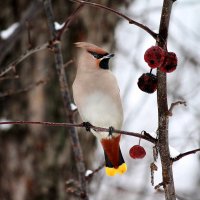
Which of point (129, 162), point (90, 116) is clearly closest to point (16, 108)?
point (90, 116)

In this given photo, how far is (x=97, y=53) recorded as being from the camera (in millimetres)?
2262

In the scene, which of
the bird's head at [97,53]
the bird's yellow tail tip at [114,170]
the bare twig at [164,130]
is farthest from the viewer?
the bird's head at [97,53]

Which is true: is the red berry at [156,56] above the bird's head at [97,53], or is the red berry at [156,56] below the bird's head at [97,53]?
below

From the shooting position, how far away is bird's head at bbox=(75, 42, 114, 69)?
225 cm

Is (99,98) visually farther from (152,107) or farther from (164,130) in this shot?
(152,107)

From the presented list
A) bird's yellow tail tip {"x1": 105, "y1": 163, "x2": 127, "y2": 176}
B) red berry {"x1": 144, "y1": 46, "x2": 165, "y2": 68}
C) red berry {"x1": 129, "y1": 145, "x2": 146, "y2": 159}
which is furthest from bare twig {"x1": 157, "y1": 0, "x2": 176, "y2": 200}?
bird's yellow tail tip {"x1": 105, "y1": 163, "x2": 127, "y2": 176}

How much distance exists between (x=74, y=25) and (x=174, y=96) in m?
0.95

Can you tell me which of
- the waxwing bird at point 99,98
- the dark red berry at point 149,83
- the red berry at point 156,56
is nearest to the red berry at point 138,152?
the dark red berry at point 149,83

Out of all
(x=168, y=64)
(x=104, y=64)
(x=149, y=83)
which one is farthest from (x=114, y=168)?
(x=168, y=64)

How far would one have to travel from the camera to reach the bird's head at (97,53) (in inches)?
88.4

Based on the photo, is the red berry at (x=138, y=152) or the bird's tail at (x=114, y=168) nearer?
the red berry at (x=138, y=152)

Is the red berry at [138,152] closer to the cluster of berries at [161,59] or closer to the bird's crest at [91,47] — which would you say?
the cluster of berries at [161,59]

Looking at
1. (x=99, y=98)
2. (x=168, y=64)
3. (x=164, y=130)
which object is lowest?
(x=164, y=130)

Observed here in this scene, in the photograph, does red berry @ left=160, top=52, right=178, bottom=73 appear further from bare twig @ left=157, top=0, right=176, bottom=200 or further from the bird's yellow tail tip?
the bird's yellow tail tip
